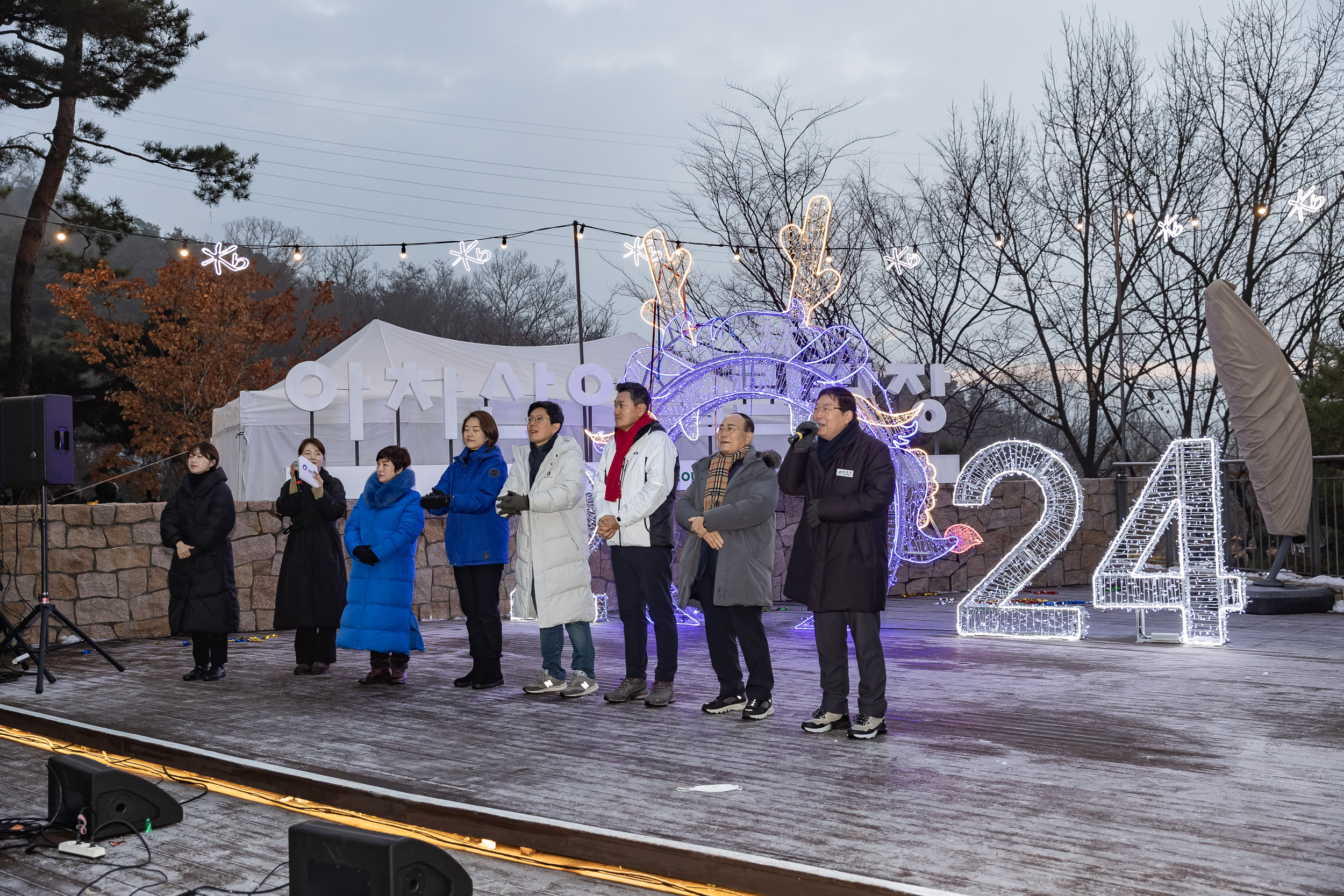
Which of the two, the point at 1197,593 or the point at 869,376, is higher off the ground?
the point at 869,376

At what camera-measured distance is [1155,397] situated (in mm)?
20938

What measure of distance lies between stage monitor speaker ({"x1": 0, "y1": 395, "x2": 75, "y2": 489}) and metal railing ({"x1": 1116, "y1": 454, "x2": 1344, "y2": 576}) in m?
9.75

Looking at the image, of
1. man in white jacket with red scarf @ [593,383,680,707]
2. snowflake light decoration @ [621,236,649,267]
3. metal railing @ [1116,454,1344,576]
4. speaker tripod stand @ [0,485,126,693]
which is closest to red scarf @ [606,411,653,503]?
man in white jacket with red scarf @ [593,383,680,707]

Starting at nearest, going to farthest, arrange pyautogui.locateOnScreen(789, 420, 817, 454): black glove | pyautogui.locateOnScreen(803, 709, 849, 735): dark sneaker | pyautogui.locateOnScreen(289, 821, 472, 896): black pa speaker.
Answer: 1. pyautogui.locateOnScreen(289, 821, 472, 896): black pa speaker
2. pyautogui.locateOnScreen(803, 709, 849, 735): dark sneaker
3. pyautogui.locateOnScreen(789, 420, 817, 454): black glove

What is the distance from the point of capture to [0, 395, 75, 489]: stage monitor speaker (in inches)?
291

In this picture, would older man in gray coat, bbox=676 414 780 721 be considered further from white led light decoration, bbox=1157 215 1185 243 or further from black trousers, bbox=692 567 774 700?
white led light decoration, bbox=1157 215 1185 243

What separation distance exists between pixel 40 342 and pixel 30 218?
229 inches

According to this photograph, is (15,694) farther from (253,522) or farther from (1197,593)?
(1197,593)

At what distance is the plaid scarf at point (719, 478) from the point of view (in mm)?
6016

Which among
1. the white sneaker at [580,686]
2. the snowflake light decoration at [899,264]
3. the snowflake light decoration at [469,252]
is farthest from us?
the snowflake light decoration at [899,264]

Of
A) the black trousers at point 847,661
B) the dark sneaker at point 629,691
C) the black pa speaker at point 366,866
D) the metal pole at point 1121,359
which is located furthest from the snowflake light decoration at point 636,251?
the black pa speaker at point 366,866

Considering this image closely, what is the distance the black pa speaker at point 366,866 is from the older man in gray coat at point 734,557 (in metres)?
2.87

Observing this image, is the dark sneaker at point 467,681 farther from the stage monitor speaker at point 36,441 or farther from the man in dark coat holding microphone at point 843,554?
the stage monitor speaker at point 36,441

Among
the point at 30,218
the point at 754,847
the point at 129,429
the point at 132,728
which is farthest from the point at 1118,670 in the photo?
the point at 129,429
